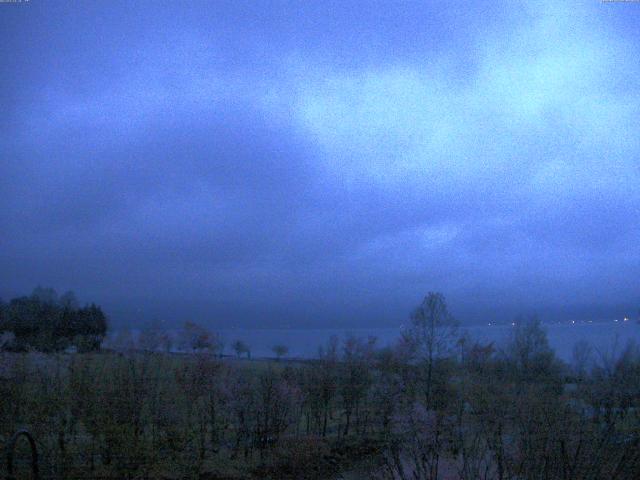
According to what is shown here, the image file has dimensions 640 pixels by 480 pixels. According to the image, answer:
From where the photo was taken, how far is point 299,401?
21.4 meters

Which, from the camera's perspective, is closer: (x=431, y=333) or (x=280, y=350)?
(x=431, y=333)

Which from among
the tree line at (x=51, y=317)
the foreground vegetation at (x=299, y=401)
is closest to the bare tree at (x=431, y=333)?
the foreground vegetation at (x=299, y=401)

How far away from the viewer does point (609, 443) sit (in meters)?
6.13

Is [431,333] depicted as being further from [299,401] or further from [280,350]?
[280,350]

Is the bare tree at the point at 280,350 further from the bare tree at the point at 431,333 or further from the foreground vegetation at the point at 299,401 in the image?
the bare tree at the point at 431,333

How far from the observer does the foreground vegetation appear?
45.4 ft

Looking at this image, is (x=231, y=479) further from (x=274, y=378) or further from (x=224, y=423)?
(x=274, y=378)

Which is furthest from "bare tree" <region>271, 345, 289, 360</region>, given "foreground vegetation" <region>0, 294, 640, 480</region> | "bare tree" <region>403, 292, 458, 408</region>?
"bare tree" <region>403, 292, 458, 408</region>

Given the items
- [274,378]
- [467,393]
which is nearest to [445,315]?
[467,393]

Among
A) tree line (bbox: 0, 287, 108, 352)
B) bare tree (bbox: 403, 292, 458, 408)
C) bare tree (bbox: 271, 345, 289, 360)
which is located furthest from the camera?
tree line (bbox: 0, 287, 108, 352)

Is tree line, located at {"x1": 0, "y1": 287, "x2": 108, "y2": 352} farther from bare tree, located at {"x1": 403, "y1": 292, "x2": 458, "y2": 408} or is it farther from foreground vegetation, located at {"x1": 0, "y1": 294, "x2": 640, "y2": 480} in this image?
bare tree, located at {"x1": 403, "y1": 292, "x2": 458, "y2": 408}

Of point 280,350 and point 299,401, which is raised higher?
point 280,350

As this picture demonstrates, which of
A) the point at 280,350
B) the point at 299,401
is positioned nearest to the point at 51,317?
the point at 280,350

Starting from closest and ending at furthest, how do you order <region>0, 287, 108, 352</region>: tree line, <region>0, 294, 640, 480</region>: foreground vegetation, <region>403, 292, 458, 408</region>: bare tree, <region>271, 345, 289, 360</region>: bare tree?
1. <region>0, 294, 640, 480</region>: foreground vegetation
2. <region>403, 292, 458, 408</region>: bare tree
3. <region>271, 345, 289, 360</region>: bare tree
4. <region>0, 287, 108, 352</region>: tree line
